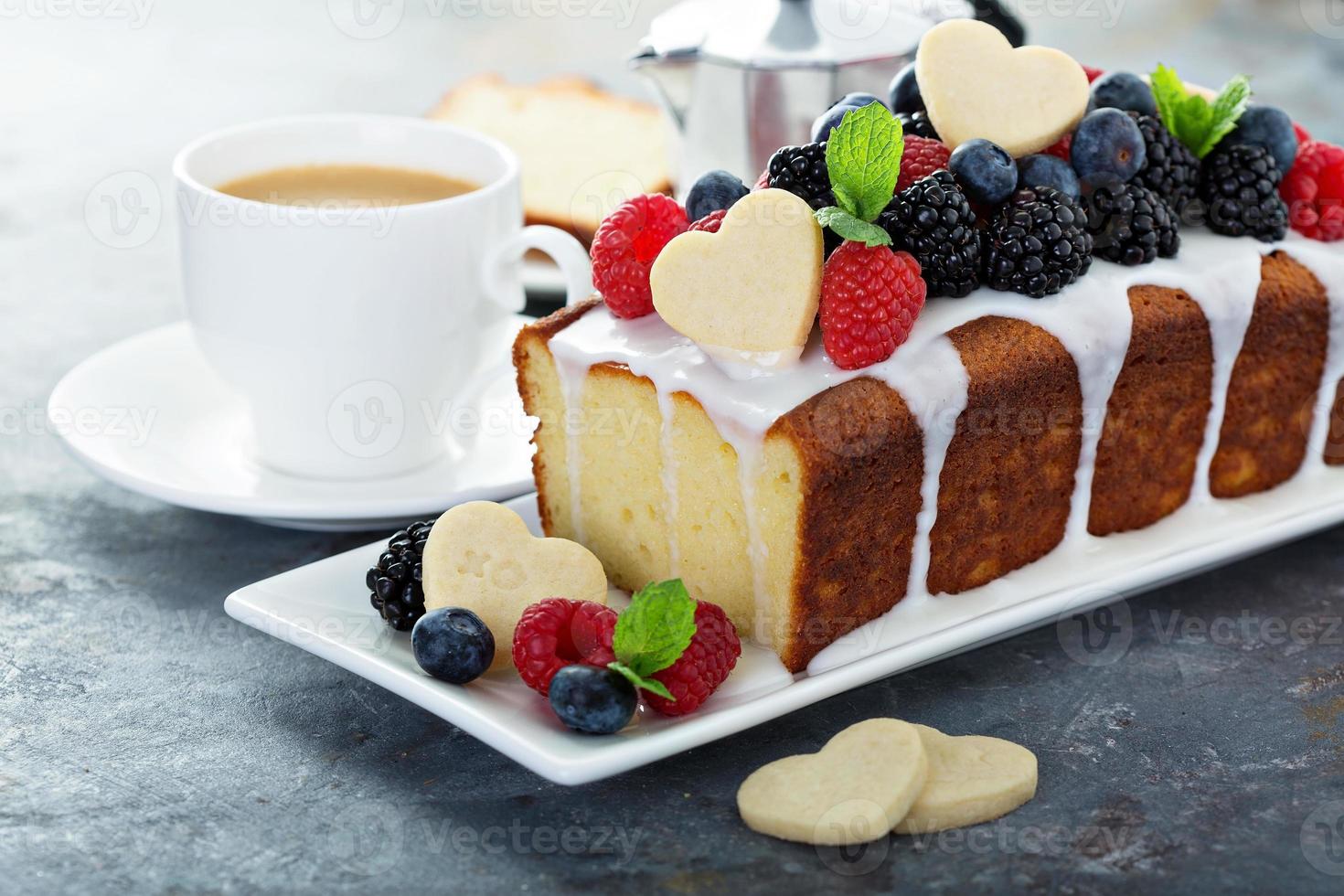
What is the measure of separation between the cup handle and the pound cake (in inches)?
7.7

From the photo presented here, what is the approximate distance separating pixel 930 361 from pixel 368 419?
0.94 metres

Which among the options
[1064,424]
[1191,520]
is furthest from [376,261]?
[1191,520]

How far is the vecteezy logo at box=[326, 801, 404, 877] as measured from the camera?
65.9 inches

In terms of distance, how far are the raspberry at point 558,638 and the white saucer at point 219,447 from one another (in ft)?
1.67

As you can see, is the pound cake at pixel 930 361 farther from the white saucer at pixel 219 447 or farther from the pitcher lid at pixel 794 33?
the pitcher lid at pixel 794 33

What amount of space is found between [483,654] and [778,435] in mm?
439

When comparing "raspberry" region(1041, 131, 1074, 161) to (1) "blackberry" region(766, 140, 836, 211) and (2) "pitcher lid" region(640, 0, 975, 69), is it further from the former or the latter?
(2) "pitcher lid" region(640, 0, 975, 69)

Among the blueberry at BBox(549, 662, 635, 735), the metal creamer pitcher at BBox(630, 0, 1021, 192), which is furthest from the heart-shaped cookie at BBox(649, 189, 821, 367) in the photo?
the metal creamer pitcher at BBox(630, 0, 1021, 192)

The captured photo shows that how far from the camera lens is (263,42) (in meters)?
4.89

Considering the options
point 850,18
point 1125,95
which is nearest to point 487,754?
point 1125,95

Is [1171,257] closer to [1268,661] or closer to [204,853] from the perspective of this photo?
[1268,661]

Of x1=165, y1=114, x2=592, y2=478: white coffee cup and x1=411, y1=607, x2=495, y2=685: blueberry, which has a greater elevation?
x1=165, y1=114, x2=592, y2=478: white coffee cup

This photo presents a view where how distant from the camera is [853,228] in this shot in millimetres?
1858

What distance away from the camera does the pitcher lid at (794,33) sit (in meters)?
2.95
